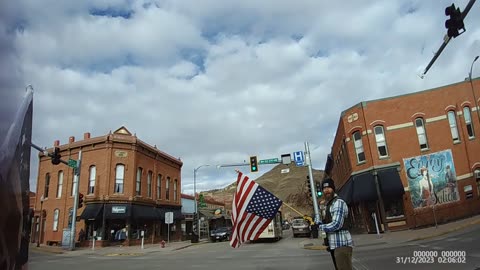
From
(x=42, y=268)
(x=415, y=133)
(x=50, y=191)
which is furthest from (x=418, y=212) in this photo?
(x=50, y=191)

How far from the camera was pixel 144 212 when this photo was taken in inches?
1406

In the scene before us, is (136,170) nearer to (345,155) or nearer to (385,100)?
(345,155)

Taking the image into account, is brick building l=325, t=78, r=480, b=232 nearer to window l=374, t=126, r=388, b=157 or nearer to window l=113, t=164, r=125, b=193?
window l=374, t=126, r=388, b=157

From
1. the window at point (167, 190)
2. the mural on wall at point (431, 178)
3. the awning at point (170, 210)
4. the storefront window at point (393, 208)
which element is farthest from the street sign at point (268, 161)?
the window at point (167, 190)

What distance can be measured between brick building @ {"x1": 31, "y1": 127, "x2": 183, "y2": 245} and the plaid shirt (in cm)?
2903

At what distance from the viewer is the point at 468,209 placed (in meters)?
27.2

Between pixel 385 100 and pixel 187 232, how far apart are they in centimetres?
3216

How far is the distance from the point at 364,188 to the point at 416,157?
4.46 metres

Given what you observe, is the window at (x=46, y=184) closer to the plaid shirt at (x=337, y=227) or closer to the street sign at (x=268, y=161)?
the street sign at (x=268, y=161)

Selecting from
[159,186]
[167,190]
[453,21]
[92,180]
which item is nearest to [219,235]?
[167,190]

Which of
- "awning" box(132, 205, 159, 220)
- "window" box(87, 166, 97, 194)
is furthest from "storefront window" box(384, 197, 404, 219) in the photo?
"window" box(87, 166, 97, 194)

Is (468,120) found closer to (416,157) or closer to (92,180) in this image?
(416,157)

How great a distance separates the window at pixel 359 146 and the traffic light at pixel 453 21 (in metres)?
18.3

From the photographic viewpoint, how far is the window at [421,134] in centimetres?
2819
